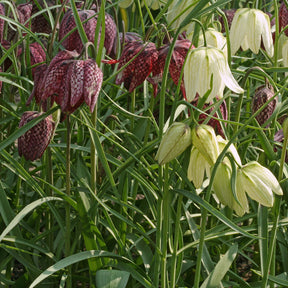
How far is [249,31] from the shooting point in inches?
65.6

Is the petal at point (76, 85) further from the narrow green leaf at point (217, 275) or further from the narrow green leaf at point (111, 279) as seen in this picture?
the narrow green leaf at point (217, 275)

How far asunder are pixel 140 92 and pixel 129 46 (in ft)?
3.46

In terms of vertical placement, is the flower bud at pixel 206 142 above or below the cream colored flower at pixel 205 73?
below

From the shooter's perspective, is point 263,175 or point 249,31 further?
point 249,31

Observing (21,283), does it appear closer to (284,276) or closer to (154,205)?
(154,205)

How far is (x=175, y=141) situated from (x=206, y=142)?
62 mm

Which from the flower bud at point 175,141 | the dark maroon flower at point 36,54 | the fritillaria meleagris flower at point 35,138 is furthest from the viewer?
the dark maroon flower at point 36,54

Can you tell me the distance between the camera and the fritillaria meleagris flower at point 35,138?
154 cm

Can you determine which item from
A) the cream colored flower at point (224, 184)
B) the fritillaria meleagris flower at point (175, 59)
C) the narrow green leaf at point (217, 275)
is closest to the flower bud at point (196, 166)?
the cream colored flower at point (224, 184)

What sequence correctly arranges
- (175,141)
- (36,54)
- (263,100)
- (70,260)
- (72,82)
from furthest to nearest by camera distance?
(36,54)
(263,100)
(70,260)
(72,82)
(175,141)

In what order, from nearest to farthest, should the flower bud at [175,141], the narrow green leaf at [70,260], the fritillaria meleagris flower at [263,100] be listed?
the flower bud at [175,141]
the narrow green leaf at [70,260]
the fritillaria meleagris flower at [263,100]

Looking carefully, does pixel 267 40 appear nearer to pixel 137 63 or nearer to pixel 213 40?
pixel 213 40

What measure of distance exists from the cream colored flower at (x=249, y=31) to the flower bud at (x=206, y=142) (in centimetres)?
47

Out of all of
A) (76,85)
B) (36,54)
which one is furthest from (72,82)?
(36,54)
